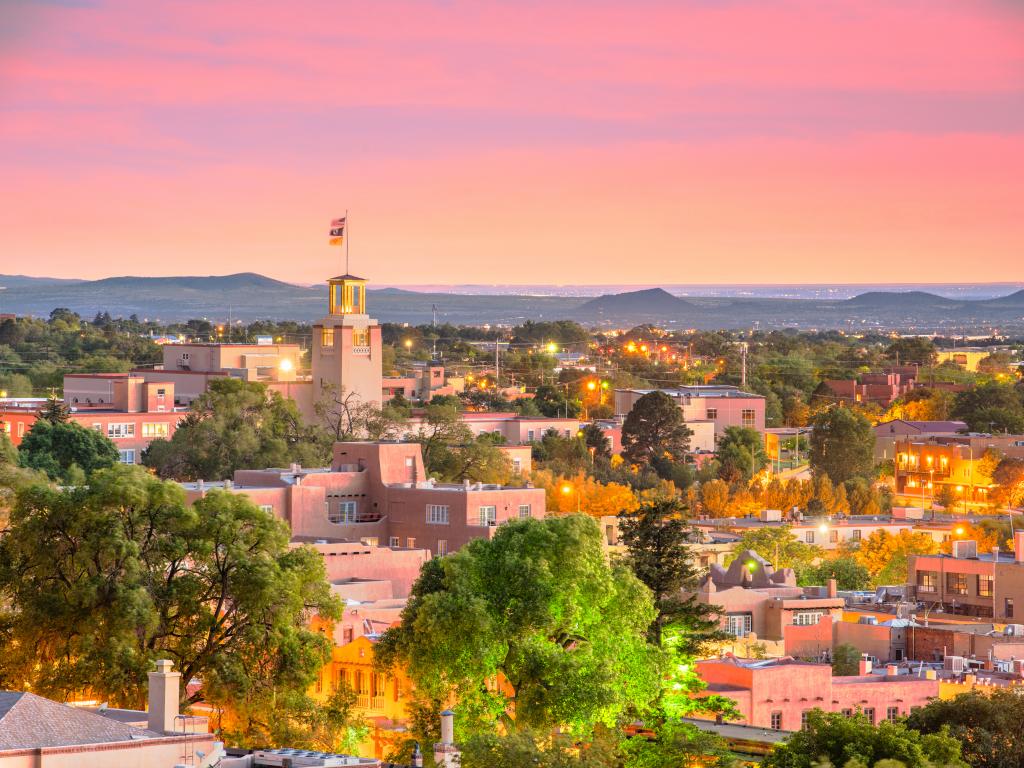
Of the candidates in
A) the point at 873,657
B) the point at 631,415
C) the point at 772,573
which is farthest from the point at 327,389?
the point at 873,657

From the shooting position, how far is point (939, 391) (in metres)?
146

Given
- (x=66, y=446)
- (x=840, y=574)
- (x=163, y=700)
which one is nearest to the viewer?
(x=163, y=700)

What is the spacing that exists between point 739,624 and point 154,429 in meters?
42.6

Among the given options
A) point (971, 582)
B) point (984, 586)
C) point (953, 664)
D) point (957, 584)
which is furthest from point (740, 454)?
point (953, 664)

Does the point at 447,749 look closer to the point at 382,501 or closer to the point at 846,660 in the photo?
the point at 846,660

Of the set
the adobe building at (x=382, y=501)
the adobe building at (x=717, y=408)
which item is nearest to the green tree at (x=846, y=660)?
the adobe building at (x=382, y=501)

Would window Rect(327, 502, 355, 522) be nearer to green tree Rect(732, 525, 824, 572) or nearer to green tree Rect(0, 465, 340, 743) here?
green tree Rect(732, 525, 824, 572)

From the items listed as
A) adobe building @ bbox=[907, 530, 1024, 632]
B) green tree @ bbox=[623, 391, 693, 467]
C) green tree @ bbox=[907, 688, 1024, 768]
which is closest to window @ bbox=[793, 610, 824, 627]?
adobe building @ bbox=[907, 530, 1024, 632]

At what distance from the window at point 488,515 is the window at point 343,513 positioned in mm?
3740

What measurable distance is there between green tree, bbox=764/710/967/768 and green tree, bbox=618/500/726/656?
9.54m

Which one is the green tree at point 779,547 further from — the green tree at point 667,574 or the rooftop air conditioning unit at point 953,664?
the green tree at point 667,574

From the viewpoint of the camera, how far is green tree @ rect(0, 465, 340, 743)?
40.1 m

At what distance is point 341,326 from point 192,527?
59885 millimetres

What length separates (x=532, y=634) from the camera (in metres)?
41.5
